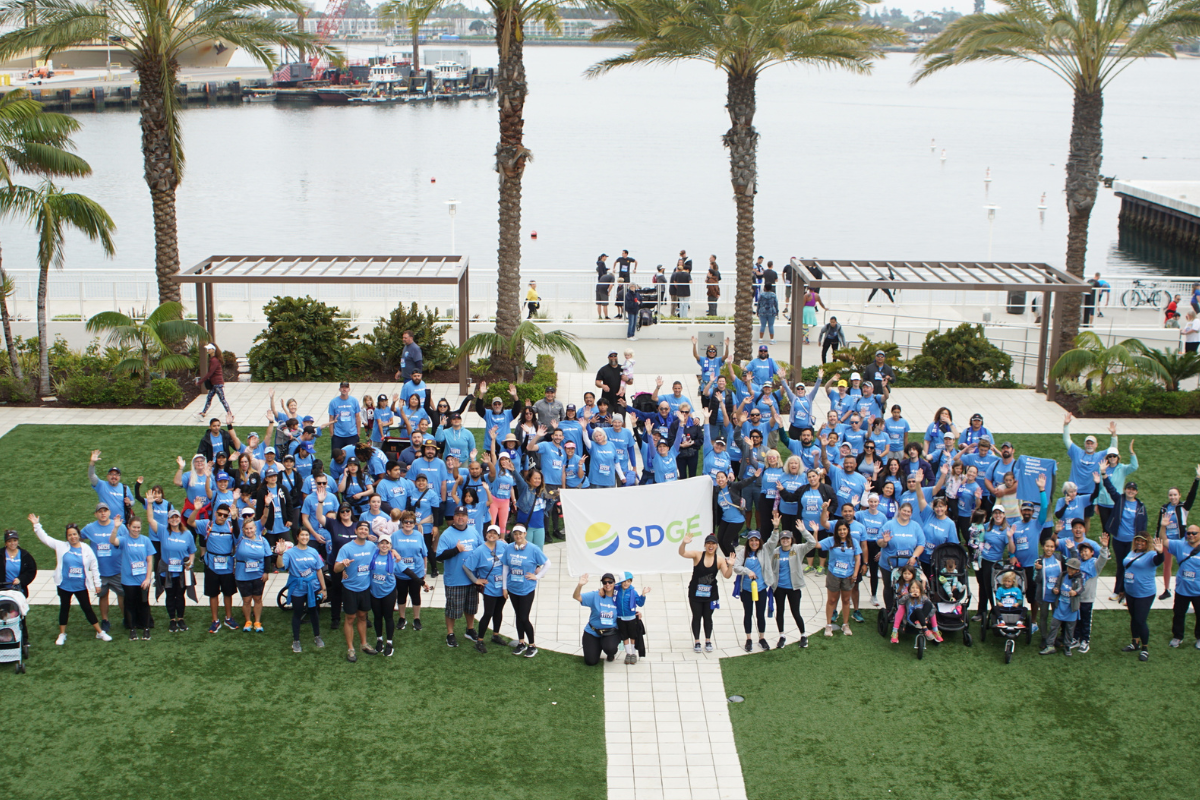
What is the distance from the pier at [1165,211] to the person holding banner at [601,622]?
1901 inches

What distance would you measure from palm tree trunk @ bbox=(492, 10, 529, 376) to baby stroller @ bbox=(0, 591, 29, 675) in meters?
11.9

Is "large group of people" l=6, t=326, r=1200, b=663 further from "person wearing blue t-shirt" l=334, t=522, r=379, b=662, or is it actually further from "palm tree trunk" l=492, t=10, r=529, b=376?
"palm tree trunk" l=492, t=10, r=529, b=376

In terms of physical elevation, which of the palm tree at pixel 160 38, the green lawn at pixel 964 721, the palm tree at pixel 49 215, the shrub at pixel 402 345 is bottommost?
the green lawn at pixel 964 721

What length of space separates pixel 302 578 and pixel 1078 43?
62.9 feet

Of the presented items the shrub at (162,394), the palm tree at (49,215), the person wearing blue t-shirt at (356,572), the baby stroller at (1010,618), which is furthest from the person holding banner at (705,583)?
the palm tree at (49,215)

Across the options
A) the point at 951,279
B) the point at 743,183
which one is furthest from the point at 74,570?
the point at 951,279

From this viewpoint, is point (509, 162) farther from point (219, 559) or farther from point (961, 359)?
point (219, 559)

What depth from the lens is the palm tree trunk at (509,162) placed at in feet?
73.0

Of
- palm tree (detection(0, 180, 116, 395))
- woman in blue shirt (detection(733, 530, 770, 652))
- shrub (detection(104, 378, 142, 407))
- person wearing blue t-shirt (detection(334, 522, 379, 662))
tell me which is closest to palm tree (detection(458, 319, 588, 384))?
shrub (detection(104, 378, 142, 407))

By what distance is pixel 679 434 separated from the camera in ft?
56.2

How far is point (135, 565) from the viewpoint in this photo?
13109mm

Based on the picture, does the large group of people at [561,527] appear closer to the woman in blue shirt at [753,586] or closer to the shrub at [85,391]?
the woman in blue shirt at [753,586]

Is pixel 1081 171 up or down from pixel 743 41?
down

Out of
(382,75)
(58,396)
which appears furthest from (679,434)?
(382,75)
